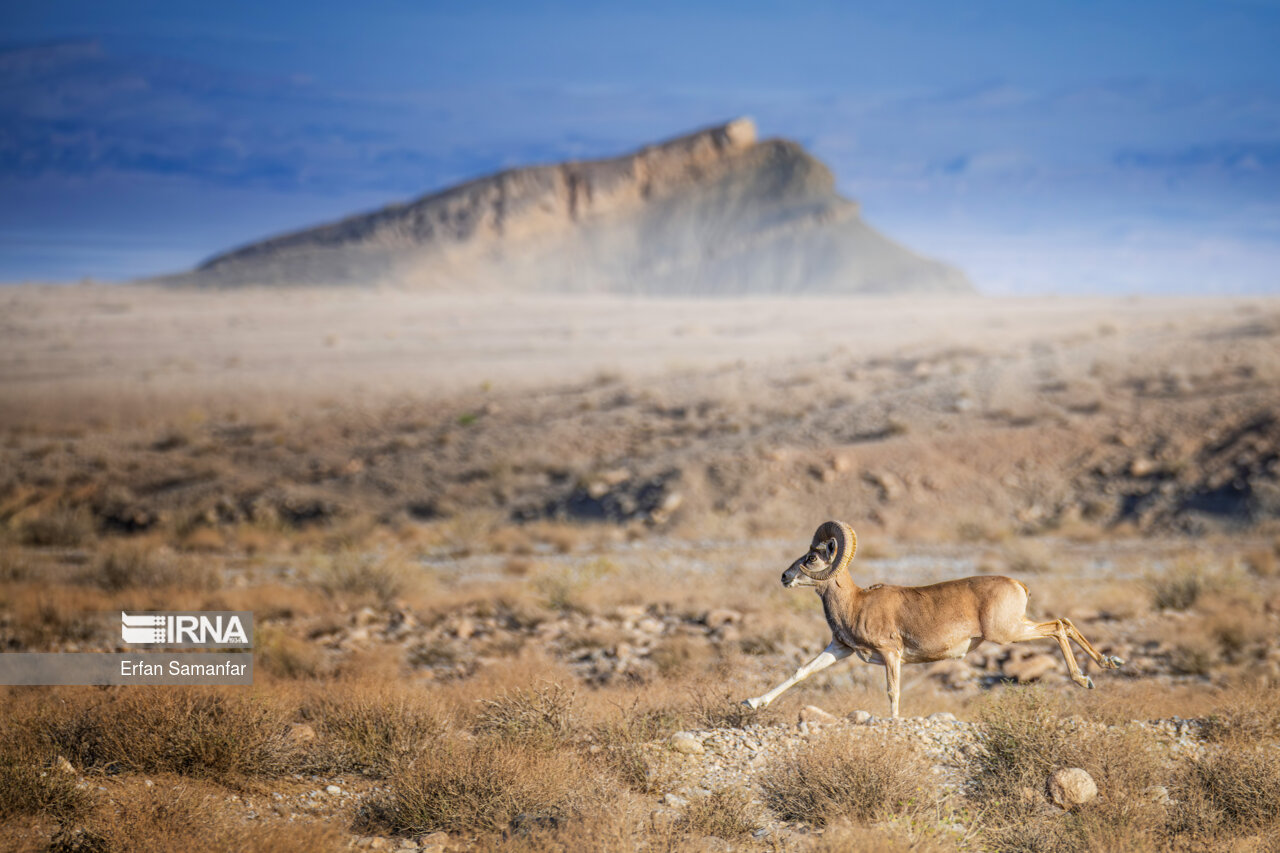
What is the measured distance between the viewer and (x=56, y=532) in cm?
2084

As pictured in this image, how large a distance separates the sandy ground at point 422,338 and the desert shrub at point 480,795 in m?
31.0

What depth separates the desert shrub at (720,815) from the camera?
5.43 m

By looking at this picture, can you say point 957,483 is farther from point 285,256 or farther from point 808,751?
point 285,256

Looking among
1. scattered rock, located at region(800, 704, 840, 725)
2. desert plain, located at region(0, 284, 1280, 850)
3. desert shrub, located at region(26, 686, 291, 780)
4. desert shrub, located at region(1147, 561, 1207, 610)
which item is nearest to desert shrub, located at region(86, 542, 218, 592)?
desert plain, located at region(0, 284, 1280, 850)

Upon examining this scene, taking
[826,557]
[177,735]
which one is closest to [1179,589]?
[826,557]

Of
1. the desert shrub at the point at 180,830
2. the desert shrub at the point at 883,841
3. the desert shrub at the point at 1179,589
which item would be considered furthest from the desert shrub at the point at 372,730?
the desert shrub at the point at 1179,589

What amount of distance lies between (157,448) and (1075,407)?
27.9m

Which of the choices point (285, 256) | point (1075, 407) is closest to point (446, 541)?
A: point (1075, 407)

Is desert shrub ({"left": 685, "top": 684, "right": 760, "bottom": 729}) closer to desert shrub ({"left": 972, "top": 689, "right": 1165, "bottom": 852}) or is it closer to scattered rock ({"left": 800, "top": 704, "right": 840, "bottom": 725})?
scattered rock ({"left": 800, "top": 704, "right": 840, "bottom": 725})

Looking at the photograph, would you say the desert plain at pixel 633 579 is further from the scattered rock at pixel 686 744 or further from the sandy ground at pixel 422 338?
the sandy ground at pixel 422 338

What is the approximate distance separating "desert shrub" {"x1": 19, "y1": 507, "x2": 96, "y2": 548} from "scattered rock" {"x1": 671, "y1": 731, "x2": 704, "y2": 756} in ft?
61.6

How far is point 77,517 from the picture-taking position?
A: 853 inches

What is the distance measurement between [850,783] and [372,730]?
339cm

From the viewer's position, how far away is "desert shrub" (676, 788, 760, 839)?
543 centimetres
